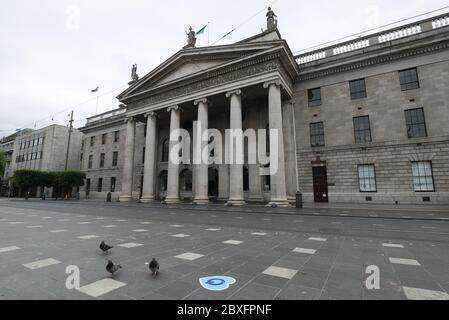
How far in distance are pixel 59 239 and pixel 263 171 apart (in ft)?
64.2

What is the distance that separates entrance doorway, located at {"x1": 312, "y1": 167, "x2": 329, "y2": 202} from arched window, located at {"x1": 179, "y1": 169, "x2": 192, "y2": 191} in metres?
15.6

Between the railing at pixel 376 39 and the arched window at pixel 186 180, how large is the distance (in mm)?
18915

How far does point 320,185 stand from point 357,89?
976 cm

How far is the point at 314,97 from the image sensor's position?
2366cm

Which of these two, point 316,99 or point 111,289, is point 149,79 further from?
point 111,289

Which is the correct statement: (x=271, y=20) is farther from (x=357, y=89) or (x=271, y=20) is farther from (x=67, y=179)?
(x=67, y=179)

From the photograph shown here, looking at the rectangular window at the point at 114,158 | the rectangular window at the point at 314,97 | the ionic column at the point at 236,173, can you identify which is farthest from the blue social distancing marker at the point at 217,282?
the rectangular window at the point at 114,158

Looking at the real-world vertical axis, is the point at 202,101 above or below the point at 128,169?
above

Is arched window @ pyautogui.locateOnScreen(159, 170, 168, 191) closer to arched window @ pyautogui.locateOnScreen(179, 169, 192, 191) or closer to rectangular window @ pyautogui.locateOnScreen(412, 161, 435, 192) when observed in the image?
arched window @ pyautogui.locateOnScreen(179, 169, 192, 191)

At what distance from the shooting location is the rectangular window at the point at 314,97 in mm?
23428

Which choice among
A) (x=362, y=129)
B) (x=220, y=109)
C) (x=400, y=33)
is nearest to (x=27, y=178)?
(x=220, y=109)

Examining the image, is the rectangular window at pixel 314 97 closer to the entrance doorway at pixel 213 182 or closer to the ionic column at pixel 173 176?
the entrance doorway at pixel 213 182

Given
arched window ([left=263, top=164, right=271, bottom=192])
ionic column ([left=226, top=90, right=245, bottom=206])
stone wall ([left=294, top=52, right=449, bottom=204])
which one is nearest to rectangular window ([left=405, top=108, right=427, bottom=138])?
stone wall ([left=294, top=52, right=449, bottom=204])

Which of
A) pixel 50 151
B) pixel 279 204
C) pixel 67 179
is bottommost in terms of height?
pixel 279 204
